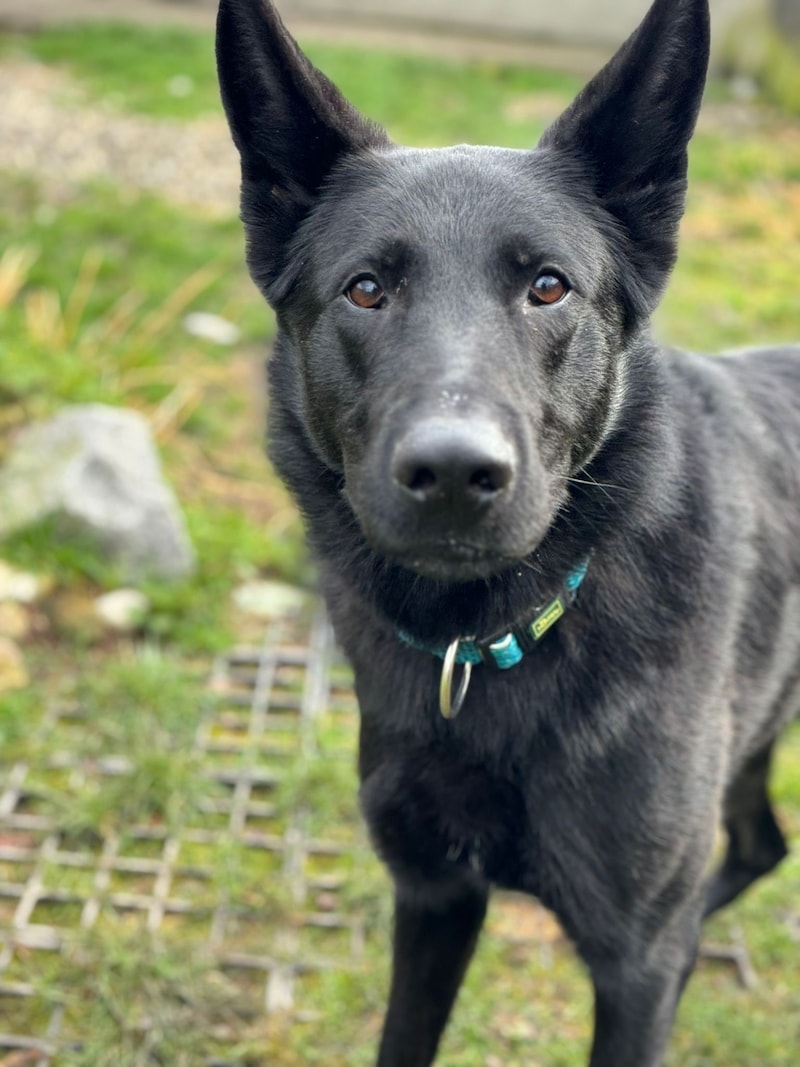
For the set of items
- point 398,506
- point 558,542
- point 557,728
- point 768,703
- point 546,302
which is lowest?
point 768,703

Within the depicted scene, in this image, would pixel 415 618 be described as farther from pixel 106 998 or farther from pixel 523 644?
pixel 106 998

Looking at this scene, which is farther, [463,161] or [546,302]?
[463,161]

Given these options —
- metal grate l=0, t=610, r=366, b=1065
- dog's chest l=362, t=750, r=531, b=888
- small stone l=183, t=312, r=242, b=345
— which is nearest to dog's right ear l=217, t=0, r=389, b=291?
dog's chest l=362, t=750, r=531, b=888

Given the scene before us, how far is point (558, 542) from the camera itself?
2.09m

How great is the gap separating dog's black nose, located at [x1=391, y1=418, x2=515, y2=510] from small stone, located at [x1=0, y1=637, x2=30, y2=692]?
2.35 meters

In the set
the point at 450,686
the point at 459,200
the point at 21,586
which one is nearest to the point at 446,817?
the point at 450,686

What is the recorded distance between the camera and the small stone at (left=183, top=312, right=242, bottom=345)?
5742 mm

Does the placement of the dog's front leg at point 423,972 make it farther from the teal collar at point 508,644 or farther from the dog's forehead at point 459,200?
the dog's forehead at point 459,200

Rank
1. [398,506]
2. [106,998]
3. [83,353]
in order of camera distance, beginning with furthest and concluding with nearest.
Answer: [83,353] → [106,998] → [398,506]

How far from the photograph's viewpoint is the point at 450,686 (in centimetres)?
208

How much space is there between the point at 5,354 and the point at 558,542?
3374mm

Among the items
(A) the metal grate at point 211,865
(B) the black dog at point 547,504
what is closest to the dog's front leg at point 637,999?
(B) the black dog at point 547,504

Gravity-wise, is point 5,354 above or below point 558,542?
below

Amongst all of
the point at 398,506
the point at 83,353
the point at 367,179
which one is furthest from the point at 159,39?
the point at 398,506
